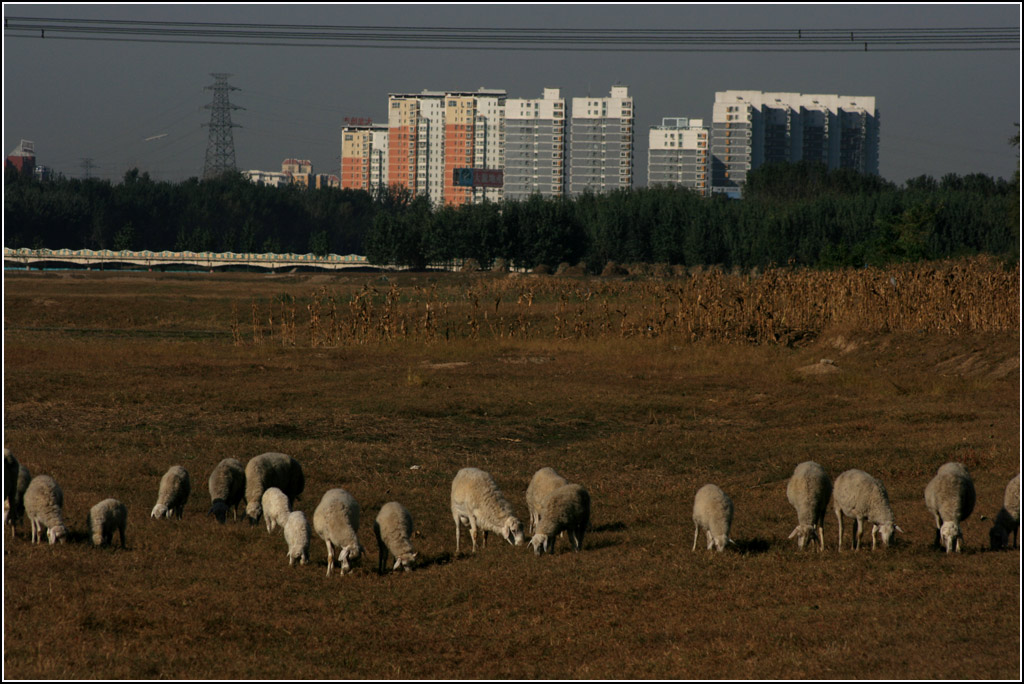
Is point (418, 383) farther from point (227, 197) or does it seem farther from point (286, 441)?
point (227, 197)

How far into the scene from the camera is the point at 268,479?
14.6m

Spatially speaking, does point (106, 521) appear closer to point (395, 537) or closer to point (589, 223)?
point (395, 537)

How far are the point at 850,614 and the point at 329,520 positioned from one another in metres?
5.47

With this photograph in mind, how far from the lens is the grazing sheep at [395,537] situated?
12070 mm

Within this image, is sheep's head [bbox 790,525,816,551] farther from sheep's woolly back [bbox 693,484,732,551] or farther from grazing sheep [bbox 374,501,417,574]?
grazing sheep [bbox 374,501,417,574]

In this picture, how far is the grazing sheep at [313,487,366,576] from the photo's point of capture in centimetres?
1188

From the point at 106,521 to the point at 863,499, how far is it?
8507mm

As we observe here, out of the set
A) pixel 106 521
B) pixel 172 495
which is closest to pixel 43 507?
pixel 106 521

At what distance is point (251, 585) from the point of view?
36.8 ft

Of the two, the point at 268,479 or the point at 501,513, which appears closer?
the point at 501,513

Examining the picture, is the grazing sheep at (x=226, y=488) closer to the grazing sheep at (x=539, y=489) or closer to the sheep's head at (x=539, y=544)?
the grazing sheep at (x=539, y=489)

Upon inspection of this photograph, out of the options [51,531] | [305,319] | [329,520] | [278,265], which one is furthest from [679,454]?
[278,265]

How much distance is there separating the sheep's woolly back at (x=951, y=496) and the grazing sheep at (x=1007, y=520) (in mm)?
333

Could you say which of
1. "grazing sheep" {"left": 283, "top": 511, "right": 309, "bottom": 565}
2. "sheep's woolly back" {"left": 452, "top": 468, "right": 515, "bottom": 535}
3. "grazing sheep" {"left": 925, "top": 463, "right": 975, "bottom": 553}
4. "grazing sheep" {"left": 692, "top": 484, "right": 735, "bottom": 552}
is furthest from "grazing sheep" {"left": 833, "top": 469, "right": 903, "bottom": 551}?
"grazing sheep" {"left": 283, "top": 511, "right": 309, "bottom": 565}
